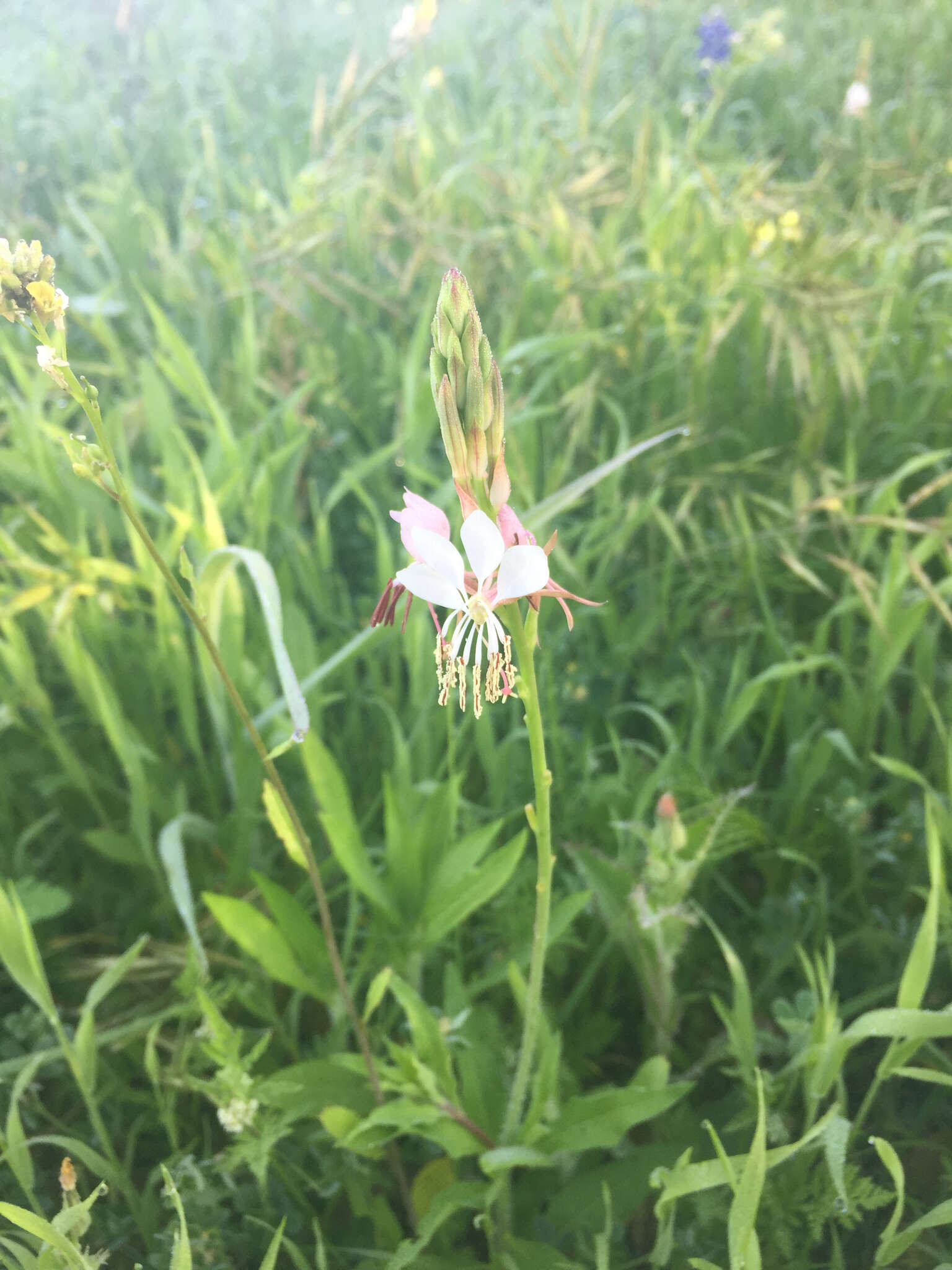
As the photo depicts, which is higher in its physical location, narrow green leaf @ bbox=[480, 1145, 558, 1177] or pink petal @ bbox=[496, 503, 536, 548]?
pink petal @ bbox=[496, 503, 536, 548]

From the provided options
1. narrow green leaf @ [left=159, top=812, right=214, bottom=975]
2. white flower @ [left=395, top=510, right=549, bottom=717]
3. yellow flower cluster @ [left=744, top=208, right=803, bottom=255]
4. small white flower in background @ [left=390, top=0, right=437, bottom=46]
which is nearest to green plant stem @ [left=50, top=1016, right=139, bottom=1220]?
narrow green leaf @ [left=159, top=812, right=214, bottom=975]

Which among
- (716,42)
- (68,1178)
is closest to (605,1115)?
(68,1178)

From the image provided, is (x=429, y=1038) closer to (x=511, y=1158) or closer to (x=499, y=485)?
(x=511, y=1158)

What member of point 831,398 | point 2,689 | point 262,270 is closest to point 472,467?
point 2,689

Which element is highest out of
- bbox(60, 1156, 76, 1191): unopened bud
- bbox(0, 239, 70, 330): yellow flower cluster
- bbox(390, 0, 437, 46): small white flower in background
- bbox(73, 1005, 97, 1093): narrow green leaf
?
bbox(390, 0, 437, 46): small white flower in background

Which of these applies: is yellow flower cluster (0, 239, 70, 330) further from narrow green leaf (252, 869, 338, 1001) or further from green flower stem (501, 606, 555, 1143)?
narrow green leaf (252, 869, 338, 1001)

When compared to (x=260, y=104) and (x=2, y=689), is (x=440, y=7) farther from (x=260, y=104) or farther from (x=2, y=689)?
(x=2, y=689)
